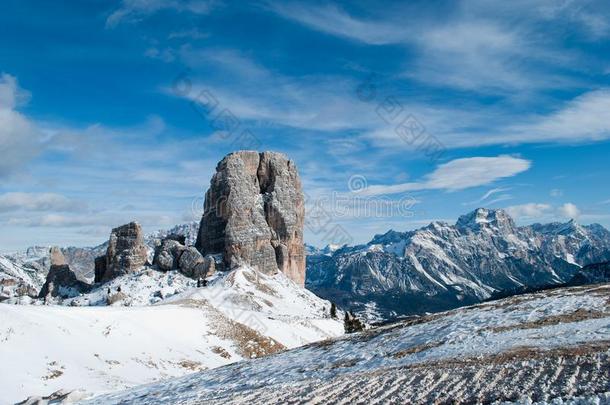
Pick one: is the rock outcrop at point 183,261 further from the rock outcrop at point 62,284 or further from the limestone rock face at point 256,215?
the rock outcrop at point 62,284

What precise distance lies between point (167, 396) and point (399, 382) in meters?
12.1

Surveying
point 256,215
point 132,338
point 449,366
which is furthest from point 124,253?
point 449,366

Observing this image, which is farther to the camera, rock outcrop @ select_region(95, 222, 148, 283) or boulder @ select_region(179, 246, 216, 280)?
rock outcrop @ select_region(95, 222, 148, 283)

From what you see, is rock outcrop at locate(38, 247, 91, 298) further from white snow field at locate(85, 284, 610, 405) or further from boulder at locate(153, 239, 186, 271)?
white snow field at locate(85, 284, 610, 405)

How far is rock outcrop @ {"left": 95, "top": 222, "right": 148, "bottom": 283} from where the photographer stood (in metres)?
104

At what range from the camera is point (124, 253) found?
105 metres

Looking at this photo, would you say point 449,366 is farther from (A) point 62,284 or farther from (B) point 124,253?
(A) point 62,284

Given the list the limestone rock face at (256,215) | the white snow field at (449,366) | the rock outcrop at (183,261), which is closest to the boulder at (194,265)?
the rock outcrop at (183,261)

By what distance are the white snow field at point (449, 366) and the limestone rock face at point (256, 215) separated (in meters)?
85.9

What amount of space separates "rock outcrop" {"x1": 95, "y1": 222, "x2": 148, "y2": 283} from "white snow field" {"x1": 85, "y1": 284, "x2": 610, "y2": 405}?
80628 mm

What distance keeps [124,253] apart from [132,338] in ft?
211

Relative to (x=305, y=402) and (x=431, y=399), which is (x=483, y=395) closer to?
(x=431, y=399)

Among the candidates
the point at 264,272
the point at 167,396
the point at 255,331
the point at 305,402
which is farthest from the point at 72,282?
the point at 305,402

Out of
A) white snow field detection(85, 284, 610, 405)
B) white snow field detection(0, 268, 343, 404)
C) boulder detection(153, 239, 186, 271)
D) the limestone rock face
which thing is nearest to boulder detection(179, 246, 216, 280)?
boulder detection(153, 239, 186, 271)
